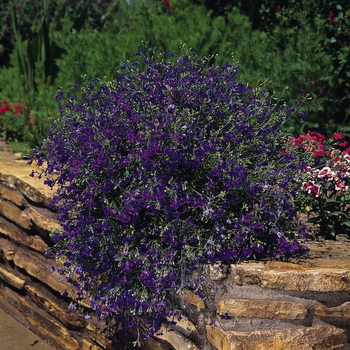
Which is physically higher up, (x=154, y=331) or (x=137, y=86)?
(x=137, y=86)

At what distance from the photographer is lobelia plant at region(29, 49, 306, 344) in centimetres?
273

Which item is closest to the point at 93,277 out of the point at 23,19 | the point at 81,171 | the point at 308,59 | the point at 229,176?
the point at 81,171

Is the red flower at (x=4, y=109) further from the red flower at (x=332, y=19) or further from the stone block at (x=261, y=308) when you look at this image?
the stone block at (x=261, y=308)

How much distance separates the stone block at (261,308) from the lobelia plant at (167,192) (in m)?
0.14

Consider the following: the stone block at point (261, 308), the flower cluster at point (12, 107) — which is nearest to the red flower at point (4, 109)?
the flower cluster at point (12, 107)

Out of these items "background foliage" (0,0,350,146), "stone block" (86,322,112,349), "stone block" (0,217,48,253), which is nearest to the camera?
"stone block" (86,322,112,349)

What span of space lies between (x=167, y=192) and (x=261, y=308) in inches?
24.4

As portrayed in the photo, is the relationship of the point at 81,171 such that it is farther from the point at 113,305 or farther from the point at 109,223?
the point at 113,305

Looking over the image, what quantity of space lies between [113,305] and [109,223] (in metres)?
0.36

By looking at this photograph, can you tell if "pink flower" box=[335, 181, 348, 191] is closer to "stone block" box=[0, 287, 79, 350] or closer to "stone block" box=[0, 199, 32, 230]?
"stone block" box=[0, 287, 79, 350]

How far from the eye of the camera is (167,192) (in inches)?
108

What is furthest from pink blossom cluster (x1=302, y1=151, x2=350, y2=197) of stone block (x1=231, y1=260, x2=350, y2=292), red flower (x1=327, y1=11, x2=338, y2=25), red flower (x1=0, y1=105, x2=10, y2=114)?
red flower (x1=0, y1=105, x2=10, y2=114)

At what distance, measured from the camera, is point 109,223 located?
2873 mm

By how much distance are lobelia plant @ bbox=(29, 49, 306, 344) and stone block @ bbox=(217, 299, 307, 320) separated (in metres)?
0.14
